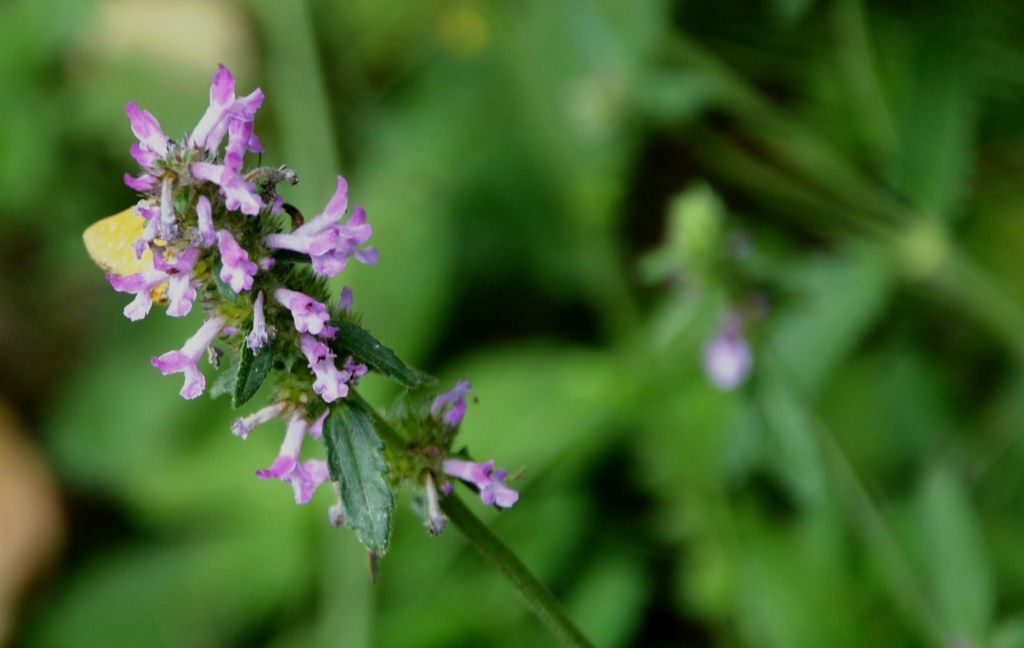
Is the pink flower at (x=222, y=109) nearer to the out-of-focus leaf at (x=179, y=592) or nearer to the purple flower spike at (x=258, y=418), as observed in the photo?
the purple flower spike at (x=258, y=418)

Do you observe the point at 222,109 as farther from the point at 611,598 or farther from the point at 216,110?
the point at 611,598

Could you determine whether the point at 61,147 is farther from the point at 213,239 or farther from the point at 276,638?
the point at 213,239

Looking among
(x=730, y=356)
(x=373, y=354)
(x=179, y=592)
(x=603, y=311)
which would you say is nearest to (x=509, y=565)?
(x=373, y=354)

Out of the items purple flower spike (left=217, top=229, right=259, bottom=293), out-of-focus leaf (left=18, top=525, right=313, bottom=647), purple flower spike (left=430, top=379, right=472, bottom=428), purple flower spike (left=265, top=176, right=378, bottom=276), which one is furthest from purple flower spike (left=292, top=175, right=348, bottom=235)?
out-of-focus leaf (left=18, top=525, right=313, bottom=647)

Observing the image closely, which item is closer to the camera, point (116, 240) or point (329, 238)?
point (329, 238)

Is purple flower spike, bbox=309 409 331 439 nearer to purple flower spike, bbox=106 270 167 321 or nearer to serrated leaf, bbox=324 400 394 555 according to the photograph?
serrated leaf, bbox=324 400 394 555

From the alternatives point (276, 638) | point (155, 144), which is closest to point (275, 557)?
point (276, 638)
